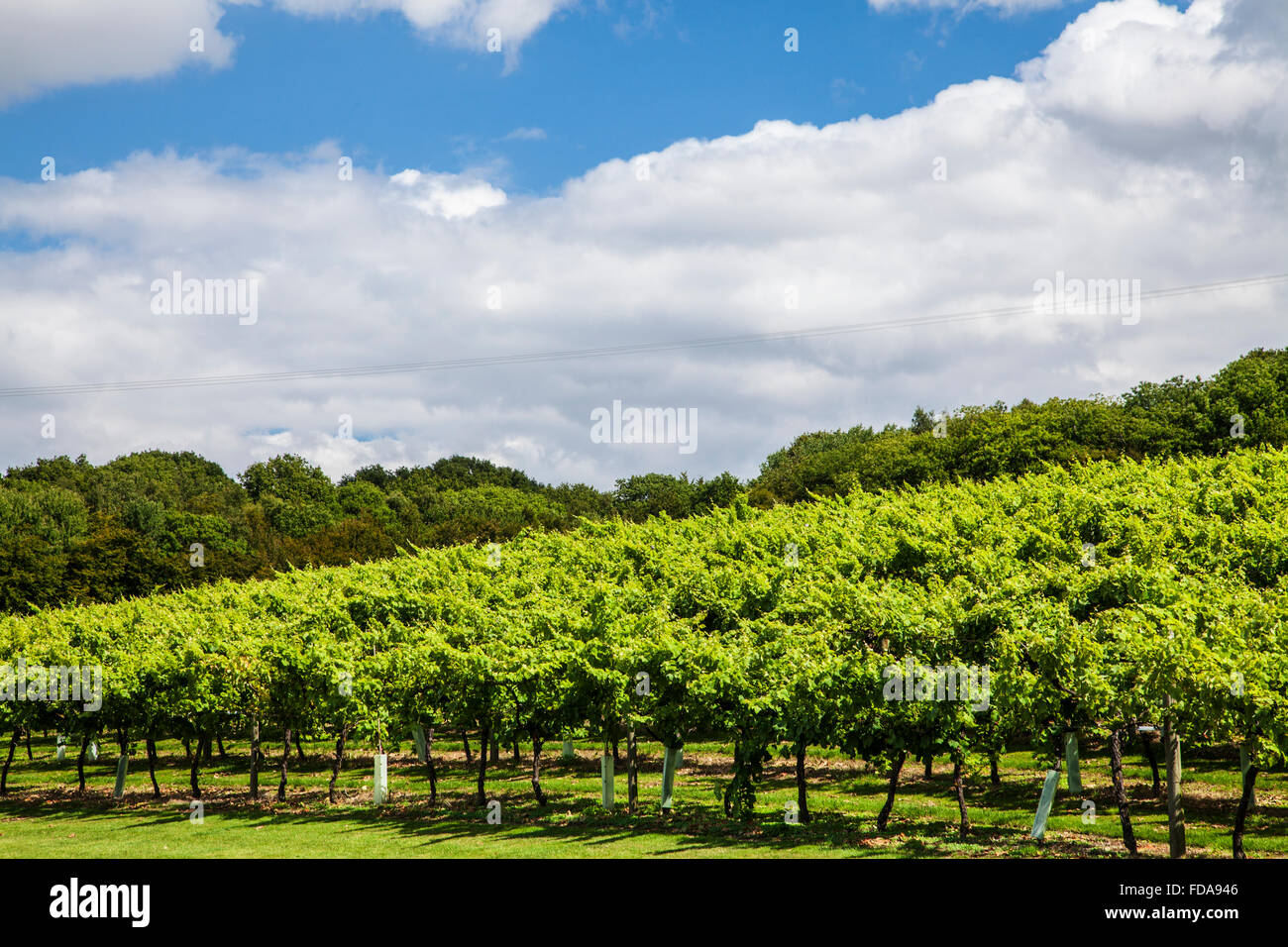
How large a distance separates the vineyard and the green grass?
69 centimetres

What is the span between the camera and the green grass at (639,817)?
18328 mm

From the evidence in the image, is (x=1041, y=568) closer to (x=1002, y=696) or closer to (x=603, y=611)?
(x=1002, y=696)

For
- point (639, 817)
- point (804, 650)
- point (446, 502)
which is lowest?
point (639, 817)

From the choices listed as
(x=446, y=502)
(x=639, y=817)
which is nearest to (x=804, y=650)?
(x=639, y=817)

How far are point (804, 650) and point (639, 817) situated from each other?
17.1 ft

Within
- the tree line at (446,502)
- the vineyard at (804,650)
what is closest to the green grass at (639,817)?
the vineyard at (804,650)

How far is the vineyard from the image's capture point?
56.4 ft

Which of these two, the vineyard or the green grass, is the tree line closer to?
the vineyard

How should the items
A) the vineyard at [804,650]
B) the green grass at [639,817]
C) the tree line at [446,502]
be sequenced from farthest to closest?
the tree line at [446,502] → the green grass at [639,817] → the vineyard at [804,650]

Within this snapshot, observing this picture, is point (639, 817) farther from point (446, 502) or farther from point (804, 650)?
point (446, 502)

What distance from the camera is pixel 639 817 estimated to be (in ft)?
71.7

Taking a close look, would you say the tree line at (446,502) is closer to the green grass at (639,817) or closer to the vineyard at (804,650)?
the vineyard at (804,650)

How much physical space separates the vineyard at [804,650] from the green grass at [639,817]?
2.26 ft
